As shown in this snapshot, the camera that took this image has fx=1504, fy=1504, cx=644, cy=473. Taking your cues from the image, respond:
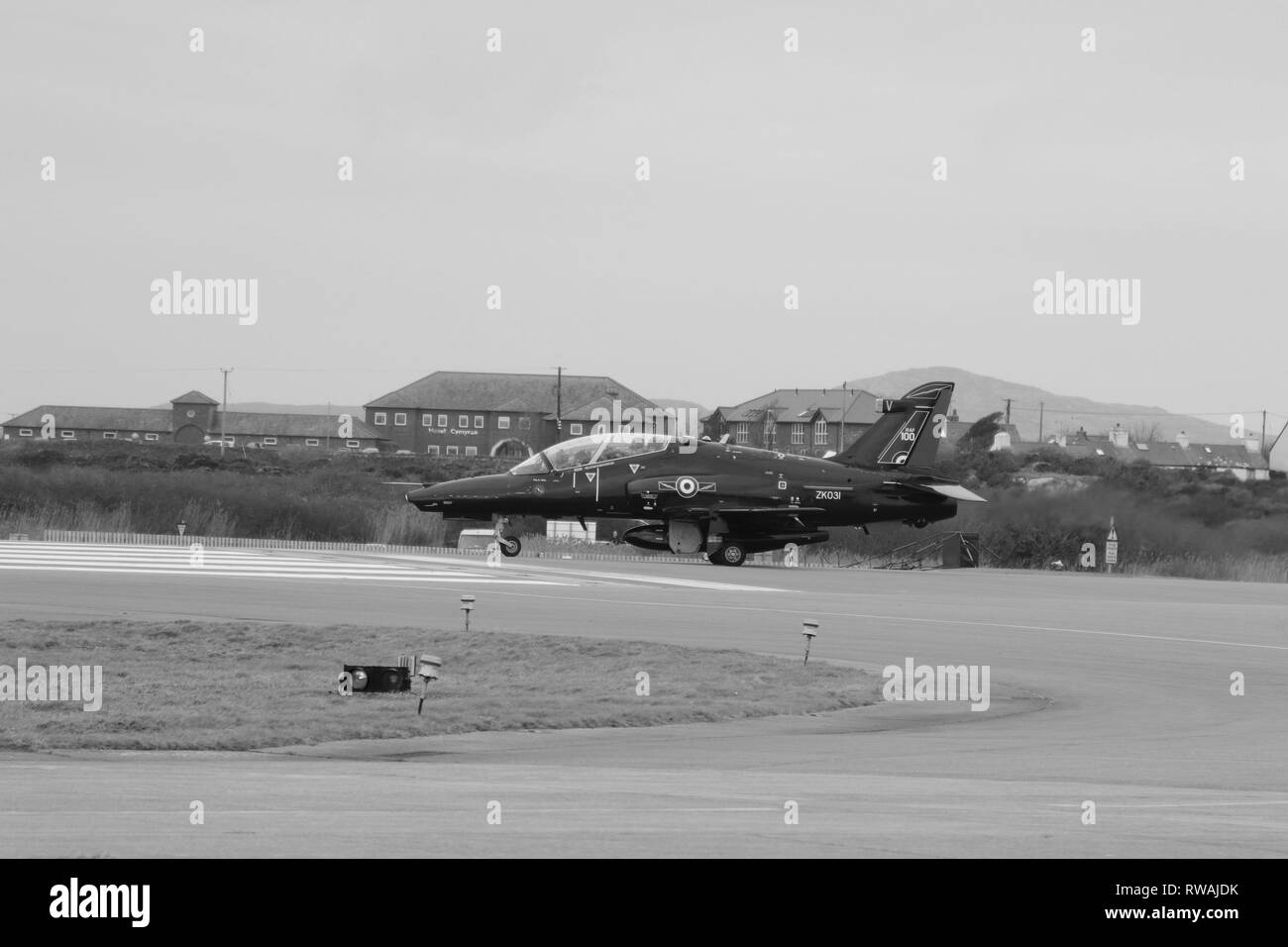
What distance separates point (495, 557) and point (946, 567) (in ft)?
35.2

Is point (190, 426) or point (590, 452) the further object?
point (190, 426)

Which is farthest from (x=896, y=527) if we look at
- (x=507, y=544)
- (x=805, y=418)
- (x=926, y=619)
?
(x=805, y=418)

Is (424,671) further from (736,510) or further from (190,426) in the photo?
(190,426)

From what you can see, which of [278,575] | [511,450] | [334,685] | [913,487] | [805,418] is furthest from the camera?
[805,418]

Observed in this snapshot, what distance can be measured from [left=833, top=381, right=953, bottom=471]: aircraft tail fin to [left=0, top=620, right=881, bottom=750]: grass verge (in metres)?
17.1

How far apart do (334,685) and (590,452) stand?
60.9 ft

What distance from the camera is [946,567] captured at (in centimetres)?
3391

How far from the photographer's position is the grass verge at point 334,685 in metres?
11.0

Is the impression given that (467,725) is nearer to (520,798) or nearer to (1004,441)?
(520,798)

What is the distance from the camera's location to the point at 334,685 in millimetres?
13508

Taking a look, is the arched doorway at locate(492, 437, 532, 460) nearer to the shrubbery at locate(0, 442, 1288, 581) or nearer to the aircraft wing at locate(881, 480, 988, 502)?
the shrubbery at locate(0, 442, 1288, 581)

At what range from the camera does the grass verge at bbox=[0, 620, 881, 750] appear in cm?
1104

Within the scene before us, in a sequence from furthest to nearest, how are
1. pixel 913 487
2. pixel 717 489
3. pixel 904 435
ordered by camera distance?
pixel 904 435, pixel 913 487, pixel 717 489
